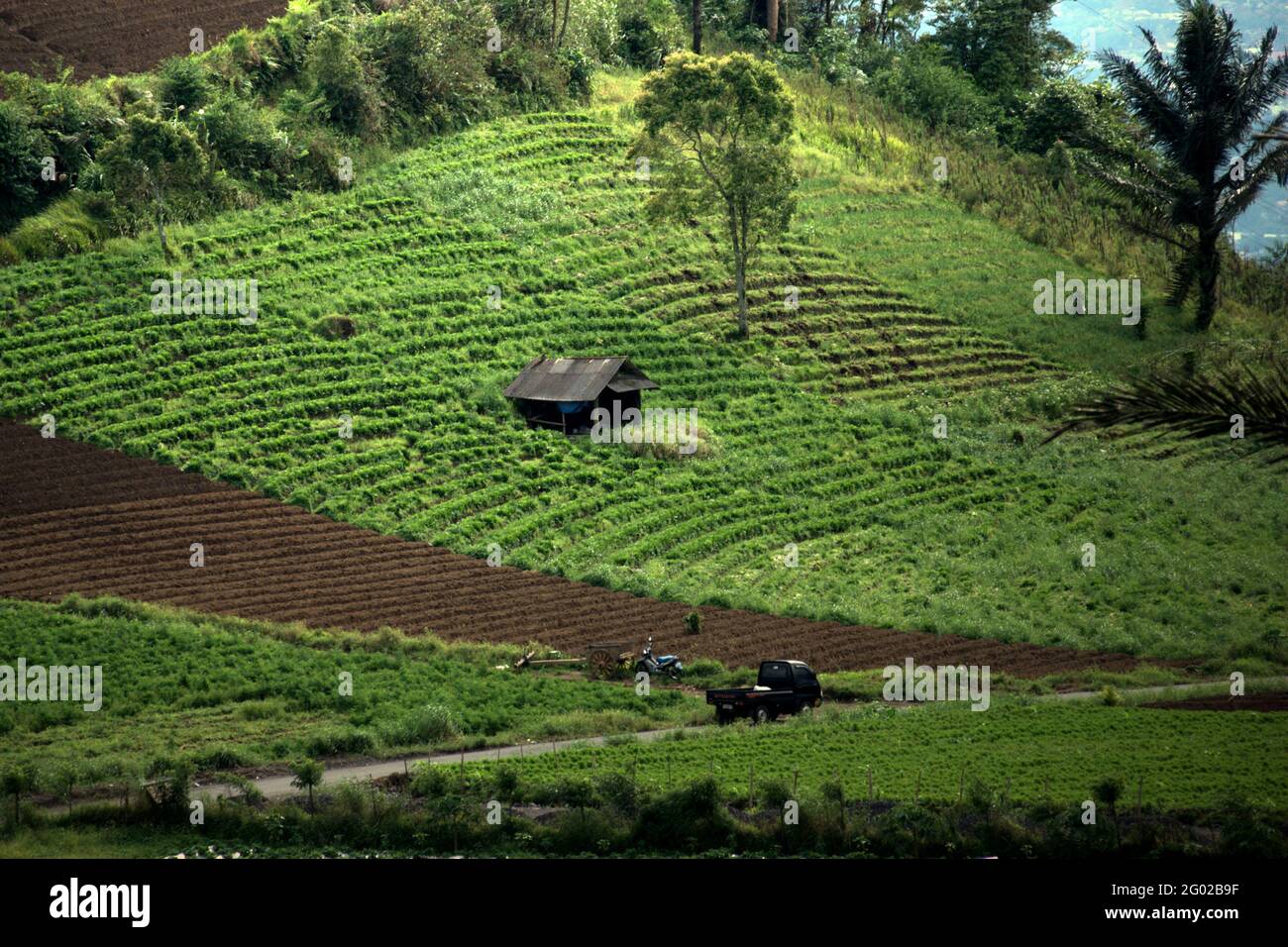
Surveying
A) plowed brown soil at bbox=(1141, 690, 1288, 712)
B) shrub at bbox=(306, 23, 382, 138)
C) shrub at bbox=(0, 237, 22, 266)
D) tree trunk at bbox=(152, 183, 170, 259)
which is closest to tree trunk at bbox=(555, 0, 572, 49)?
shrub at bbox=(306, 23, 382, 138)

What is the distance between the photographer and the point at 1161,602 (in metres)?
44.3

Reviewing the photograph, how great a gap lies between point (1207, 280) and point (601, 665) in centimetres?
3843

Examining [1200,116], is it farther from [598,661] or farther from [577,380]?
[598,661]

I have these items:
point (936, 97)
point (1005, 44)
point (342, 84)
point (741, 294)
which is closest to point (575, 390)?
point (741, 294)

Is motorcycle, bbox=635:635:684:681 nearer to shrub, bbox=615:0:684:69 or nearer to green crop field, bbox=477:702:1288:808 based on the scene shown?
green crop field, bbox=477:702:1288:808

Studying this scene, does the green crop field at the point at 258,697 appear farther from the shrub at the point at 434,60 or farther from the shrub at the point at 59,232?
the shrub at the point at 434,60

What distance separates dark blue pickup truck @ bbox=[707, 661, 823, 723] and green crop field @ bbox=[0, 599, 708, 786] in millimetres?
899

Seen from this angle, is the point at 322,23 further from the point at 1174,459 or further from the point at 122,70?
the point at 1174,459

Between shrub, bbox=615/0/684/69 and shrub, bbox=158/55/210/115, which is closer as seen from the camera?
shrub, bbox=158/55/210/115

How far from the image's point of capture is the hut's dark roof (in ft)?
172

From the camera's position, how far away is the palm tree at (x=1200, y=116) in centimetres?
5959

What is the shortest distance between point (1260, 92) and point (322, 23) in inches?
1551

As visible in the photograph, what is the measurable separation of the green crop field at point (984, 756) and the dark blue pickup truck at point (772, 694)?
657 mm

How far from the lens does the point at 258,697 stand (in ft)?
116
